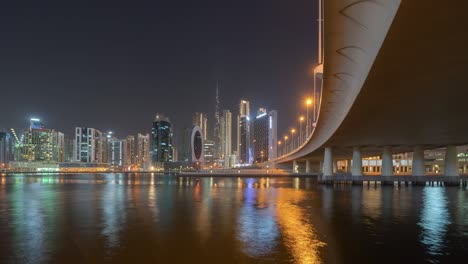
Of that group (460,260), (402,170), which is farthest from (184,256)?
(402,170)

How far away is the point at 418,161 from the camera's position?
241ft

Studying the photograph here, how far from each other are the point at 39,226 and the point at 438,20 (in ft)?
75.5

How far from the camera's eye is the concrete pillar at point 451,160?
69.9 metres

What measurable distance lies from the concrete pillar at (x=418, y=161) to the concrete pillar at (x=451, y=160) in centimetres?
388

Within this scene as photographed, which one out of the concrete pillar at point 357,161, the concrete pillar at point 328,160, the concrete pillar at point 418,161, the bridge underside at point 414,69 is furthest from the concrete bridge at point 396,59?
the concrete pillar at point 328,160

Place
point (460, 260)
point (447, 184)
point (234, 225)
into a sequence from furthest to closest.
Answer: point (447, 184)
point (234, 225)
point (460, 260)

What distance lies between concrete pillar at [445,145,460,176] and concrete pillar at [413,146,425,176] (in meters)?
3.88

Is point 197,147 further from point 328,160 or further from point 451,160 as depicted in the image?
point 451,160

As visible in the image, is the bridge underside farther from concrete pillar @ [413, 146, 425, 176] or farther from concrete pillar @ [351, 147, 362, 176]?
concrete pillar @ [351, 147, 362, 176]

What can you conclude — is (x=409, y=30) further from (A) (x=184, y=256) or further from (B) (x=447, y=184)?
(B) (x=447, y=184)

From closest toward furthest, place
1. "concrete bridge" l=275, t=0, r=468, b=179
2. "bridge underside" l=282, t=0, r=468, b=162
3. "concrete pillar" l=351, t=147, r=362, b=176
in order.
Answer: "bridge underside" l=282, t=0, r=468, b=162 < "concrete bridge" l=275, t=0, r=468, b=179 < "concrete pillar" l=351, t=147, r=362, b=176

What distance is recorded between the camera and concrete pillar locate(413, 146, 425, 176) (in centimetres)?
7106

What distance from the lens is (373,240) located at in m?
20.0

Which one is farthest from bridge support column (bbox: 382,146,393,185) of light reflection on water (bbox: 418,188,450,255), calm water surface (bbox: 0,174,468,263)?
calm water surface (bbox: 0,174,468,263)
